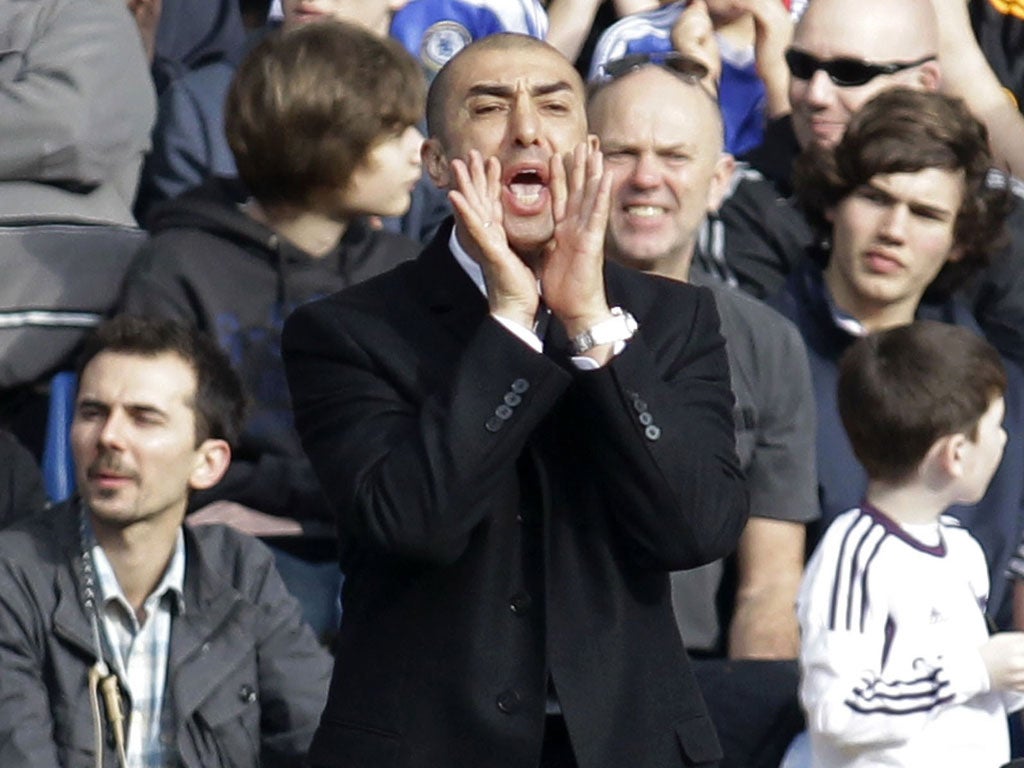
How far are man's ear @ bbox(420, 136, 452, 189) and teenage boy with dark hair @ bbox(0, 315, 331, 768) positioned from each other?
1.20 m

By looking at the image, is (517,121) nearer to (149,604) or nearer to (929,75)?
(149,604)

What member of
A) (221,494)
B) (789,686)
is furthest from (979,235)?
(221,494)

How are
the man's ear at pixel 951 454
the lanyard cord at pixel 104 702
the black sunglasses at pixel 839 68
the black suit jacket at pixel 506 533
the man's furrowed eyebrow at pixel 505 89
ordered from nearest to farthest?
1. the black suit jacket at pixel 506 533
2. the man's furrowed eyebrow at pixel 505 89
3. the lanyard cord at pixel 104 702
4. the man's ear at pixel 951 454
5. the black sunglasses at pixel 839 68

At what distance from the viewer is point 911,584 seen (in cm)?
443

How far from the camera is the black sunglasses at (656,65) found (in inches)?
220

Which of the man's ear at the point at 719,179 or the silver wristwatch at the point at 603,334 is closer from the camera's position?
the silver wristwatch at the point at 603,334

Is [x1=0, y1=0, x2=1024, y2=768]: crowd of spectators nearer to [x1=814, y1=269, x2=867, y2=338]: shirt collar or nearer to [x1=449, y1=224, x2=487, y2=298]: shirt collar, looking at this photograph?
[x1=814, y1=269, x2=867, y2=338]: shirt collar

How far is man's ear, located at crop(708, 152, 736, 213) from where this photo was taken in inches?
220

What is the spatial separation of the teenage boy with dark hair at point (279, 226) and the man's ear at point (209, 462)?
0.26 metres

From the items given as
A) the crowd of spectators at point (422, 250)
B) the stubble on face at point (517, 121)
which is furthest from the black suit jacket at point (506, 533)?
the crowd of spectators at point (422, 250)

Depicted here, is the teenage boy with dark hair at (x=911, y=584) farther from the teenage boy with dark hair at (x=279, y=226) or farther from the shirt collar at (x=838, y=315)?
the teenage boy with dark hair at (x=279, y=226)

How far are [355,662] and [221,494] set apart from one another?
1.71 m

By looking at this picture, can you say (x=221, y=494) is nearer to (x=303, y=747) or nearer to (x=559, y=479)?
(x=303, y=747)

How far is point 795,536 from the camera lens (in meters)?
5.34
